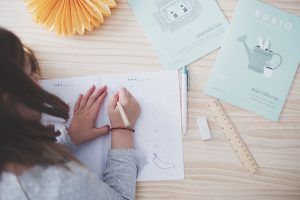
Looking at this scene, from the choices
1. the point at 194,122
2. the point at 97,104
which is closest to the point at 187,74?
the point at 194,122

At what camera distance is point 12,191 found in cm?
68

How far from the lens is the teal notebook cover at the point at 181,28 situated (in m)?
0.85

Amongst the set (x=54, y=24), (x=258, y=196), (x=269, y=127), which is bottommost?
(x=258, y=196)

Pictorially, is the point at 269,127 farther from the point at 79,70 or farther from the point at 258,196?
the point at 79,70

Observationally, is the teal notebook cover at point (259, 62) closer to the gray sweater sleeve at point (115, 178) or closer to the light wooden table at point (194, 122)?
the light wooden table at point (194, 122)

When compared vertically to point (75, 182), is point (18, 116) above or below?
above

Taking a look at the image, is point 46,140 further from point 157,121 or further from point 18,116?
point 157,121

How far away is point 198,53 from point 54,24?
323 mm

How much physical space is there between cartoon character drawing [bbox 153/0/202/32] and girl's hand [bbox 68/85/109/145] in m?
0.20

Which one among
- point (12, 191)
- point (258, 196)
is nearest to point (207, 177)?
point (258, 196)

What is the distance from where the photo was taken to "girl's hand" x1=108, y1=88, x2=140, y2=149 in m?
0.81

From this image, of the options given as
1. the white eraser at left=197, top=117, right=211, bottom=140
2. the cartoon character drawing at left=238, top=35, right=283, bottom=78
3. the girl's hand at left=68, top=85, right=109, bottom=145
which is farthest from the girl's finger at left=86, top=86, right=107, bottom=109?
the cartoon character drawing at left=238, top=35, right=283, bottom=78

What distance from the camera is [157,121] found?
2.72 ft

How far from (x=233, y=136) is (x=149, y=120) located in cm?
18
